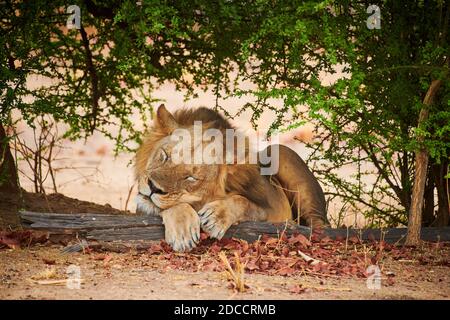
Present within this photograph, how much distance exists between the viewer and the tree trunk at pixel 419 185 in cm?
678

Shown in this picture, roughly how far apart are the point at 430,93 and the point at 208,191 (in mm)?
2212

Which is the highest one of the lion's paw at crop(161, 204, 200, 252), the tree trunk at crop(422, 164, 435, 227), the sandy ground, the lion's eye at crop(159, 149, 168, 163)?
the lion's eye at crop(159, 149, 168, 163)

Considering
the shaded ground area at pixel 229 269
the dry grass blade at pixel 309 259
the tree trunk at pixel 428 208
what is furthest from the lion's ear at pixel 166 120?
the tree trunk at pixel 428 208

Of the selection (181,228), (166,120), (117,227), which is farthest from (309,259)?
(166,120)

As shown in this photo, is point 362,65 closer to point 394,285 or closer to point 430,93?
point 430,93

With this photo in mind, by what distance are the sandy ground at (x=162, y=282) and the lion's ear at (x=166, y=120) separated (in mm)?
1334

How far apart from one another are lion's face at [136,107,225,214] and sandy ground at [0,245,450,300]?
54cm

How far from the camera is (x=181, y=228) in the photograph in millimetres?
6379

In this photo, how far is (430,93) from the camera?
6.83 metres

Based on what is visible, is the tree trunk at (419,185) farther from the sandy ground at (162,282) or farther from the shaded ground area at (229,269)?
the sandy ground at (162,282)

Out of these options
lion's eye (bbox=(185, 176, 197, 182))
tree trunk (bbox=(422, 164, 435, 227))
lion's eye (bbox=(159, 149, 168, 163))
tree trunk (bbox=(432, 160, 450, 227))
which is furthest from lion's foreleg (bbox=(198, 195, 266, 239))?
tree trunk (bbox=(422, 164, 435, 227))

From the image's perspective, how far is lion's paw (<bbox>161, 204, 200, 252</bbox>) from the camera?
6363mm

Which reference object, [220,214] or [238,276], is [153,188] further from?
[238,276]

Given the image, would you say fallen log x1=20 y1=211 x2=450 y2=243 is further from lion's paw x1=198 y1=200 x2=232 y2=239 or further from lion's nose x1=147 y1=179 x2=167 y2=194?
lion's nose x1=147 y1=179 x2=167 y2=194
